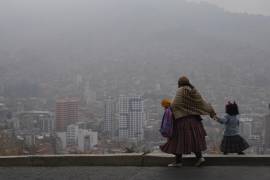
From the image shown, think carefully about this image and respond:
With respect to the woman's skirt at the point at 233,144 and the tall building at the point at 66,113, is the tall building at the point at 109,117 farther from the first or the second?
the woman's skirt at the point at 233,144

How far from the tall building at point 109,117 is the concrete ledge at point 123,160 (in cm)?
2770

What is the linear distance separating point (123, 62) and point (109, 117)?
126 ft

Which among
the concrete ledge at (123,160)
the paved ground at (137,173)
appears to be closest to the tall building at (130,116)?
the concrete ledge at (123,160)

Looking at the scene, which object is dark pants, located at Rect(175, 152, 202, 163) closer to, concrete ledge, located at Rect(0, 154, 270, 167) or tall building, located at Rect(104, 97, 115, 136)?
concrete ledge, located at Rect(0, 154, 270, 167)

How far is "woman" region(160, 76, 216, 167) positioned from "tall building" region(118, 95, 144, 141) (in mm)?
27309

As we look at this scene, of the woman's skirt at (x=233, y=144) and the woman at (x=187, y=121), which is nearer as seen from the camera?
the woman at (x=187, y=121)

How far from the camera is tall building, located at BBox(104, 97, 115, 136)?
39.8 metres

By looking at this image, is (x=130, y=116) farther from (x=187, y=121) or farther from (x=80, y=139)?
(x=187, y=121)

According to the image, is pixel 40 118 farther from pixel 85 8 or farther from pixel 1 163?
pixel 85 8

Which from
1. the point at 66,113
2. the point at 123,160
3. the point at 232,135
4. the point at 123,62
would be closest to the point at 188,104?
the point at 232,135

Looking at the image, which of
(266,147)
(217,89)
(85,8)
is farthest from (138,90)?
(266,147)

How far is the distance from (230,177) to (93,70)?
7357cm

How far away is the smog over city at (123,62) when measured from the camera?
47.3m

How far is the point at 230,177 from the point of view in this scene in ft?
24.7
